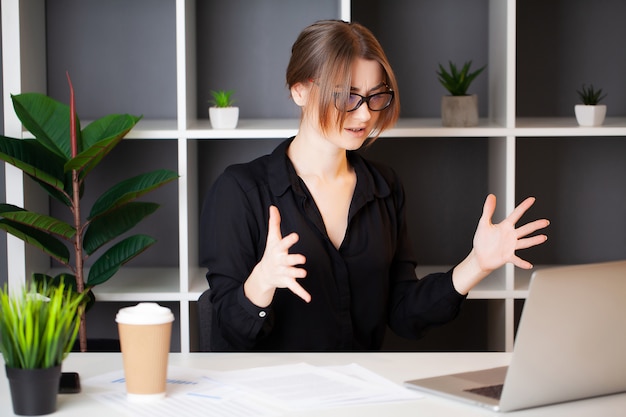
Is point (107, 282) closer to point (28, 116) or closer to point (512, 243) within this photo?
point (28, 116)

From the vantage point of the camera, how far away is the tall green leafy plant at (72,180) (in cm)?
265

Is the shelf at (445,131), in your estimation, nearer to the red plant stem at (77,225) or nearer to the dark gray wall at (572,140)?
the dark gray wall at (572,140)

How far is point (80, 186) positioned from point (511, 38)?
140 cm

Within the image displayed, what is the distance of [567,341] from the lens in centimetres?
143

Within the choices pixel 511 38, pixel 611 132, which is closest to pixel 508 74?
pixel 511 38

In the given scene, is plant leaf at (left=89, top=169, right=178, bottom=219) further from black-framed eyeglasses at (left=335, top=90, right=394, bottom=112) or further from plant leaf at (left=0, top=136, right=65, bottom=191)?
black-framed eyeglasses at (left=335, top=90, right=394, bottom=112)

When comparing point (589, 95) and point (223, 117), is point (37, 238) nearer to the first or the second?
point (223, 117)

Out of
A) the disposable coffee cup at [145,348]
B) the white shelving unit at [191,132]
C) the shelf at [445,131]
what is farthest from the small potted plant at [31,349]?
the shelf at [445,131]

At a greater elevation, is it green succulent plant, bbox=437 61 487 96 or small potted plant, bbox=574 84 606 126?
green succulent plant, bbox=437 61 487 96

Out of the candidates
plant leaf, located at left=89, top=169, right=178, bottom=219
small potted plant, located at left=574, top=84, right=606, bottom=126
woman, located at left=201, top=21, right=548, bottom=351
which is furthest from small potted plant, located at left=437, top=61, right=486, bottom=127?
plant leaf, located at left=89, top=169, right=178, bottom=219

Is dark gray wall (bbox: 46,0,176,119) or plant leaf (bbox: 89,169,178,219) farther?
dark gray wall (bbox: 46,0,176,119)

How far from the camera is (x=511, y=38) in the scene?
285cm

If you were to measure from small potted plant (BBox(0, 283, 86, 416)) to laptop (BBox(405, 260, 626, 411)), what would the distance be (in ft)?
2.08

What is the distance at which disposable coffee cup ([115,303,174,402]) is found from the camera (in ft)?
4.73
